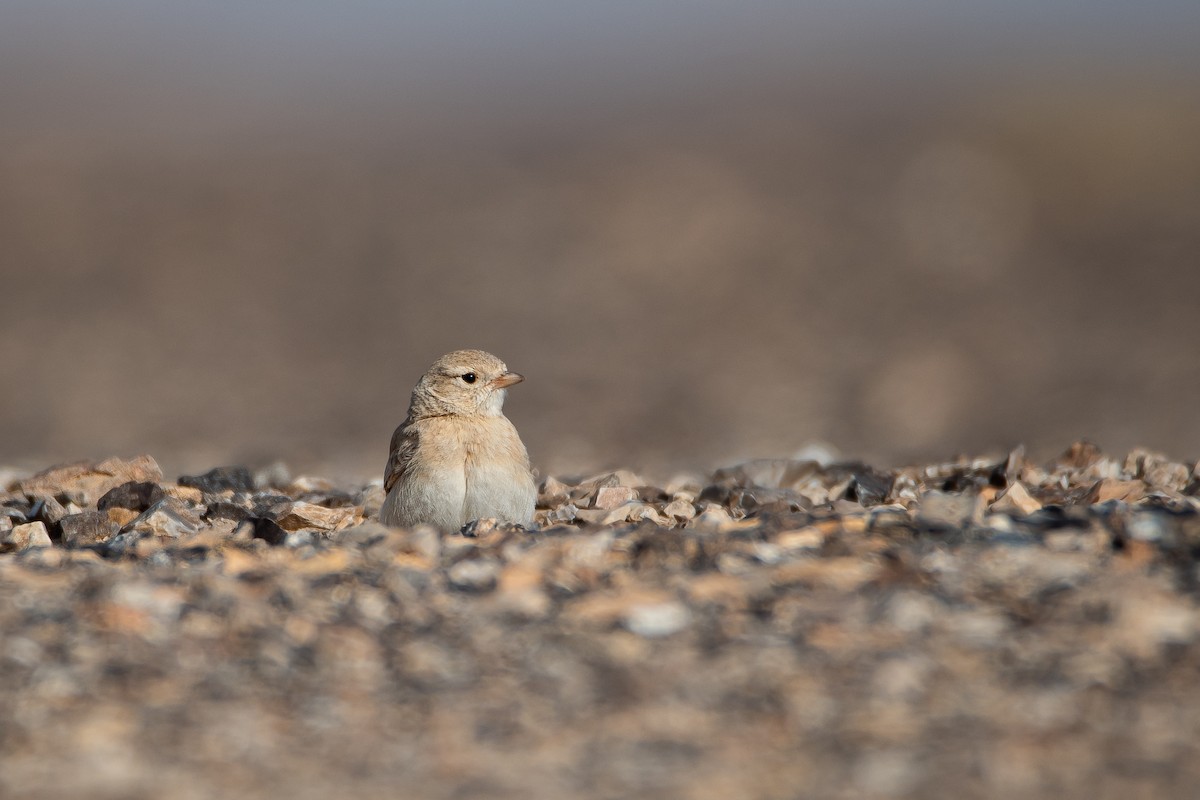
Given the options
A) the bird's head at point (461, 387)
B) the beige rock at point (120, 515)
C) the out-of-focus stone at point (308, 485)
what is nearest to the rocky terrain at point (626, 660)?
the beige rock at point (120, 515)

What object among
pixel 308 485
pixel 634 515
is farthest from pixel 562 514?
pixel 308 485

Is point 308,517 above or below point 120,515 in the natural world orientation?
below

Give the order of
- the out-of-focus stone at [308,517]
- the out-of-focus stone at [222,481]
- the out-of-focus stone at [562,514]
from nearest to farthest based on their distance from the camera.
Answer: the out-of-focus stone at [562,514] < the out-of-focus stone at [308,517] < the out-of-focus stone at [222,481]

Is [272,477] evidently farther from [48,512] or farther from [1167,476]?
[1167,476]

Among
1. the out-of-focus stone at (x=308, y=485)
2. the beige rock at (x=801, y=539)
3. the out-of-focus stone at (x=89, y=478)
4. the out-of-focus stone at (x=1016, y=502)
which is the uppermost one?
the out-of-focus stone at (x=308, y=485)

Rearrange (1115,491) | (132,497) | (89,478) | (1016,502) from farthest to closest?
(89,478) → (132,497) → (1115,491) → (1016,502)

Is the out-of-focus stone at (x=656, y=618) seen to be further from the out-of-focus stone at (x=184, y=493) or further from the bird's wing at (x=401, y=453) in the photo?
the out-of-focus stone at (x=184, y=493)

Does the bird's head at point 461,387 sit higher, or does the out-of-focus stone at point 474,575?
the bird's head at point 461,387
